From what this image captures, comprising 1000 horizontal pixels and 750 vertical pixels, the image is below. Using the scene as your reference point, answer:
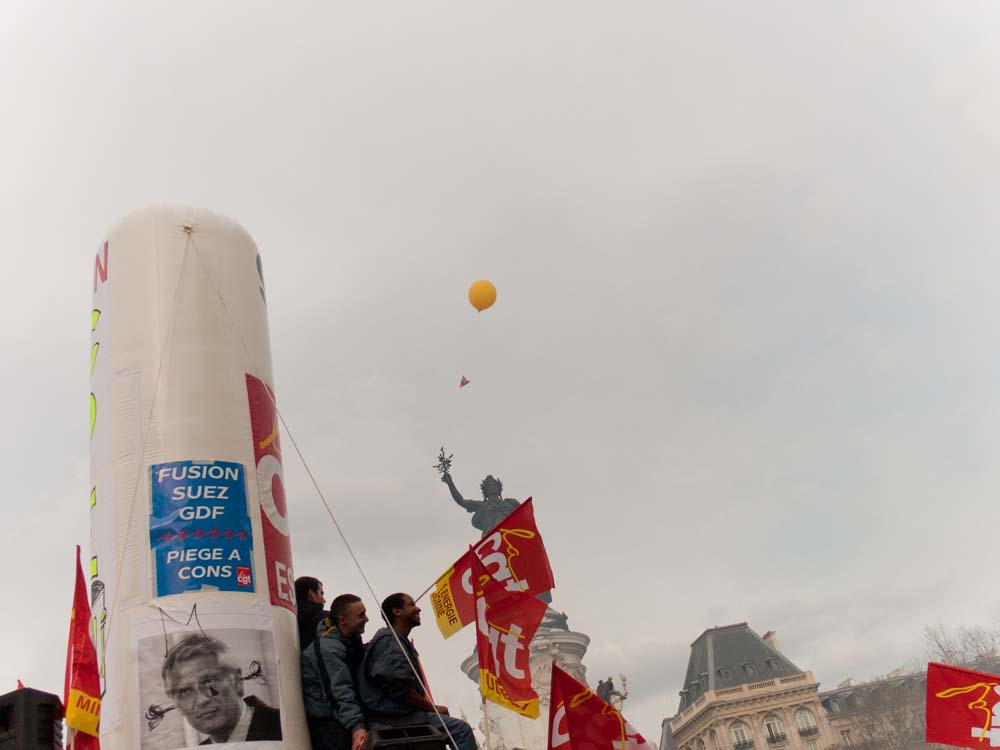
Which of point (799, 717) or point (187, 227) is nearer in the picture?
point (187, 227)

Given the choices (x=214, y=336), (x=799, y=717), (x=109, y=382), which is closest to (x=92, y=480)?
(x=109, y=382)

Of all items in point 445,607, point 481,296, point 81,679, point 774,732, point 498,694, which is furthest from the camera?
point 774,732

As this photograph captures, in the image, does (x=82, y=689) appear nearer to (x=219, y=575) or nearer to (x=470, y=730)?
(x=219, y=575)

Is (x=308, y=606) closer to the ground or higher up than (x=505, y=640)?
higher up

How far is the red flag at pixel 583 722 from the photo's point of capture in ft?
32.4

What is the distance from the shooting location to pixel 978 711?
11820mm

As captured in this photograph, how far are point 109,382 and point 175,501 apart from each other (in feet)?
5.24

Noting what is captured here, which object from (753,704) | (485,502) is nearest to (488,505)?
(485,502)

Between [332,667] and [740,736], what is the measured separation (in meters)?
78.3

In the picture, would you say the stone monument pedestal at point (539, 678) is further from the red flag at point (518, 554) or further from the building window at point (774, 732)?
the red flag at point (518, 554)

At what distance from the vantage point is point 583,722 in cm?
991

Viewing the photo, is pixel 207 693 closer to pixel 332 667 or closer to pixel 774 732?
pixel 332 667

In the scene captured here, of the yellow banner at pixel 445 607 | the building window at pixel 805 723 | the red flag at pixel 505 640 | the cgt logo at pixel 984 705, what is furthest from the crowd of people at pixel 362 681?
the building window at pixel 805 723

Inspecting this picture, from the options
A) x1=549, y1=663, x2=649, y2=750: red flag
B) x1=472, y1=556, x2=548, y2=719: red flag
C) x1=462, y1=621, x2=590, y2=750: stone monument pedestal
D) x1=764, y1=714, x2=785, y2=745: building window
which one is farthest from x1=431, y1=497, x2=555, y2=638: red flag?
x1=764, y1=714, x2=785, y2=745: building window
